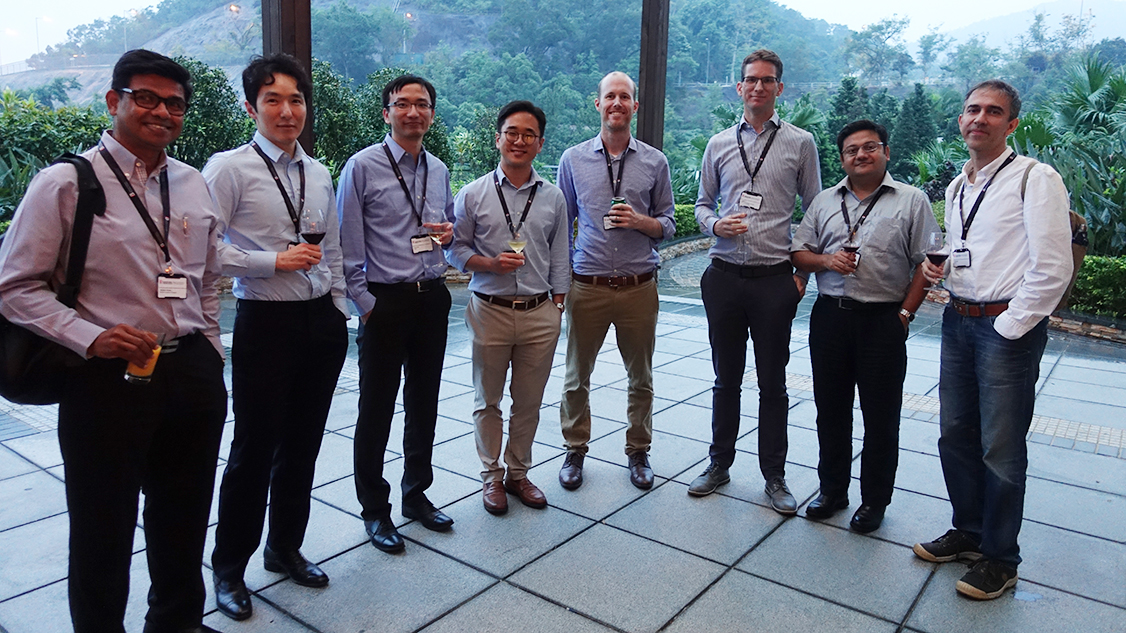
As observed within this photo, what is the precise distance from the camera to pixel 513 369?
366 centimetres

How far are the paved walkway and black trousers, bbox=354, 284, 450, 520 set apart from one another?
281mm

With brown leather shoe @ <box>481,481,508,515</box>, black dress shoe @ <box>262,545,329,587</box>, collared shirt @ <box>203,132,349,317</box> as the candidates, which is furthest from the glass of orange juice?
brown leather shoe @ <box>481,481,508,515</box>

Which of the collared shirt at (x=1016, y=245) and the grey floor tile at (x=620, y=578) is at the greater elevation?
the collared shirt at (x=1016, y=245)

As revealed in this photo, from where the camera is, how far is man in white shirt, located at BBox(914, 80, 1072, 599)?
2744 mm

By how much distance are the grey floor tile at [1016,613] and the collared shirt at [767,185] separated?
1558mm

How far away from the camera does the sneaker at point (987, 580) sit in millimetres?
2857

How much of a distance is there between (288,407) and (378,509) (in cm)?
70

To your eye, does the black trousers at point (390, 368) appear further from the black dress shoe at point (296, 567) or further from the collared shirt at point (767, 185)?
the collared shirt at point (767, 185)

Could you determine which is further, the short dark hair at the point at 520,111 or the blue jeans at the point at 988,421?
the short dark hair at the point at 520,111

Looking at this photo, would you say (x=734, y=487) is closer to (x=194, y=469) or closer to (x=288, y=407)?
(x=288, y=407)

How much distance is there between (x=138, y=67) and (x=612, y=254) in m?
2.23

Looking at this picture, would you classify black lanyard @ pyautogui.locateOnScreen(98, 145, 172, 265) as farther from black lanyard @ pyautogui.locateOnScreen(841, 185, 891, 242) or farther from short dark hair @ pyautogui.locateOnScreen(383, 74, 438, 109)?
black lanyard @ pyautogui.locateOnScreen(841, 185, 891, 242)

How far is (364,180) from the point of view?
3119mm

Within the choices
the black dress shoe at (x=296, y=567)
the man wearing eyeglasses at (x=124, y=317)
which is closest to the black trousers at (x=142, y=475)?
the man wearing eyeglasses at (x=124, y=317)
